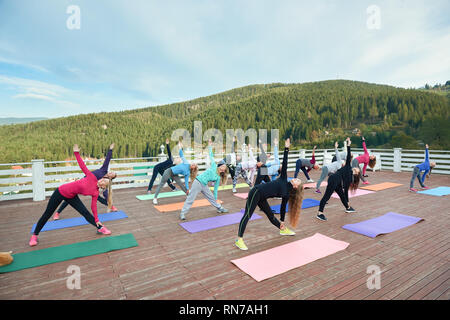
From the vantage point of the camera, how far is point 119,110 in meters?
89.4

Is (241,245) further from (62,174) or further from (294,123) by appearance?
(294,123)

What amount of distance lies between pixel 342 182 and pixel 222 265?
11.8 feet

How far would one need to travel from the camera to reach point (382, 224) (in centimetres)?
445

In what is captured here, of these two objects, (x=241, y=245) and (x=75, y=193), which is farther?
(x=75, y=193)

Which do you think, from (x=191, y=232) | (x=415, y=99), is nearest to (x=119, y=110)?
(x=415, y=99)

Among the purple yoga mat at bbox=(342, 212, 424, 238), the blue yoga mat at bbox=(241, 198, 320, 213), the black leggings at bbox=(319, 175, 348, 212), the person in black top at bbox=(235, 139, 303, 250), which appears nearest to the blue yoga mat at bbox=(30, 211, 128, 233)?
the blue yoga mat at bbox=(241, 198, 320, 213)

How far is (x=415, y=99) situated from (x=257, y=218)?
182 ft

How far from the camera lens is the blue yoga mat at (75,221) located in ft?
15.0

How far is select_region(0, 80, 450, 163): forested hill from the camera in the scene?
140ft

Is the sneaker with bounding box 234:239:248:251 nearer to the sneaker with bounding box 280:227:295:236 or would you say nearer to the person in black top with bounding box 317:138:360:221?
the sneaker with bounding box 280:227:295:236

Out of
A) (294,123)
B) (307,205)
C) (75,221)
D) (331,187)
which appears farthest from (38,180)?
(294,123)

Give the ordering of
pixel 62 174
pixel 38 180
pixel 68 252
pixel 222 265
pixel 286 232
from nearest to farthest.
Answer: pixel 222 265 → pixel 68 252 → pixel 286 232 → pixel 38 180 → pixel 62 174

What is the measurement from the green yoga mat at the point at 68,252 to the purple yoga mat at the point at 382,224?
396cm
